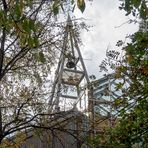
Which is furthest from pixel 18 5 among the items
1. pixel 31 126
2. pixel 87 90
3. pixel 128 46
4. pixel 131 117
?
pixel 87 90

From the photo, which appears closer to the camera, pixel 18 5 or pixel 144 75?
pixel 18 5

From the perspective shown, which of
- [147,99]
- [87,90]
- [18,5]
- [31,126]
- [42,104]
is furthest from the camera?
[87,90]

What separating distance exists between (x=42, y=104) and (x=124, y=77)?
2.53 m

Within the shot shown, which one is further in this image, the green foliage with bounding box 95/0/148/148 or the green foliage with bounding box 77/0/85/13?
the green foliage with bounding box 95/0/148/148

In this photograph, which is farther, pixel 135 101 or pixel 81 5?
pixel 135 101

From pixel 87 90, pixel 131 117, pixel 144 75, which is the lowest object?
pixel 131 117

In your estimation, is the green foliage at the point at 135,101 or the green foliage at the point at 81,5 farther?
the green foliage at the point at 135,101

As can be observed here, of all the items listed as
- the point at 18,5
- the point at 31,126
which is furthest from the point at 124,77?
the point at 18,5

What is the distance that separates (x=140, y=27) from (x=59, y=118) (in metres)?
3.11

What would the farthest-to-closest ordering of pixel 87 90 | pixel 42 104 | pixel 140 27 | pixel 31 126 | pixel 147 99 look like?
pixel 87 90 → pixel 42 104 → pixel 31 126 → pixel 140 27 → pixel 147 99

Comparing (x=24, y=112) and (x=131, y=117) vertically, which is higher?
(x=24, y=112)

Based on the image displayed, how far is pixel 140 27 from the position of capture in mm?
6840

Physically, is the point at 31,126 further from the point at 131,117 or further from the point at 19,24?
the point at 19,24

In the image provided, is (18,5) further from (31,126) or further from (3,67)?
(3,67)
